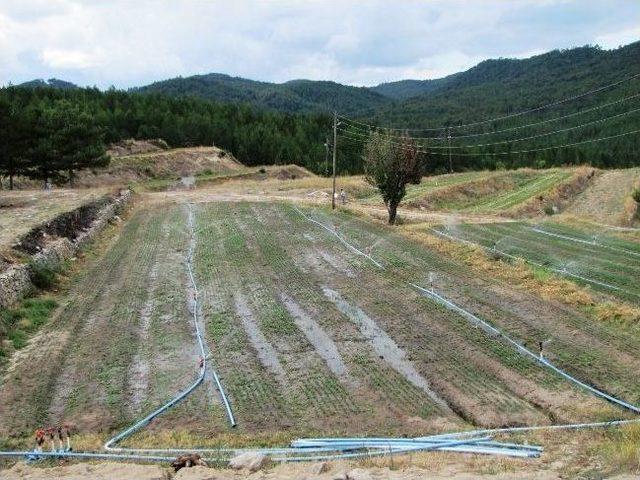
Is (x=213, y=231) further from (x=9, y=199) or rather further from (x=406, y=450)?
(x=406, y=450)

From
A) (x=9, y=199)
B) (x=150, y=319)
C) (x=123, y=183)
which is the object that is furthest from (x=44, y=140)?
(x=150, y=319)

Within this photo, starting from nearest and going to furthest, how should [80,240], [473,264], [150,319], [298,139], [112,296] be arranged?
[150,319]
[112,296]
[473,264]
[80,240]
[298,139]

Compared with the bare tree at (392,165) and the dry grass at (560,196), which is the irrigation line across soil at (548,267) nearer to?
the bare tree at (392,165)

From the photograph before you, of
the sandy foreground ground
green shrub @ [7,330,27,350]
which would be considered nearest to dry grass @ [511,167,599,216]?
green shrub @ [7,330,27,350]

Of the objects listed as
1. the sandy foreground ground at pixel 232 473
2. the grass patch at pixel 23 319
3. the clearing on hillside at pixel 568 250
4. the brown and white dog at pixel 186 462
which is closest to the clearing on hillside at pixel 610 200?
the clearing on hillside at pixel 568 250

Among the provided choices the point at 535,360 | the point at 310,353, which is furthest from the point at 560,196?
the point at 310,353

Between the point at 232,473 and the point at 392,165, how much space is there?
2853 cm

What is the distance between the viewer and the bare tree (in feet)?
123

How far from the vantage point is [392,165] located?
37500 millimetres

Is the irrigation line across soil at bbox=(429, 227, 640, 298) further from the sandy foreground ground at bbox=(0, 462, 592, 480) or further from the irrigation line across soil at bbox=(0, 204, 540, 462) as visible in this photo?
the sandy foreground ground at bbox=(0, 462, 592, 480)

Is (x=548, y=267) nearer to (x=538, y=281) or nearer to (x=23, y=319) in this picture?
(x=538, y=281)

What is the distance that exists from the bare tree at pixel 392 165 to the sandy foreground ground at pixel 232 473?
28.0 m

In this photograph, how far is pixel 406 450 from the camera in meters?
11.8

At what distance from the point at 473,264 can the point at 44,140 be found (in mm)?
37139
